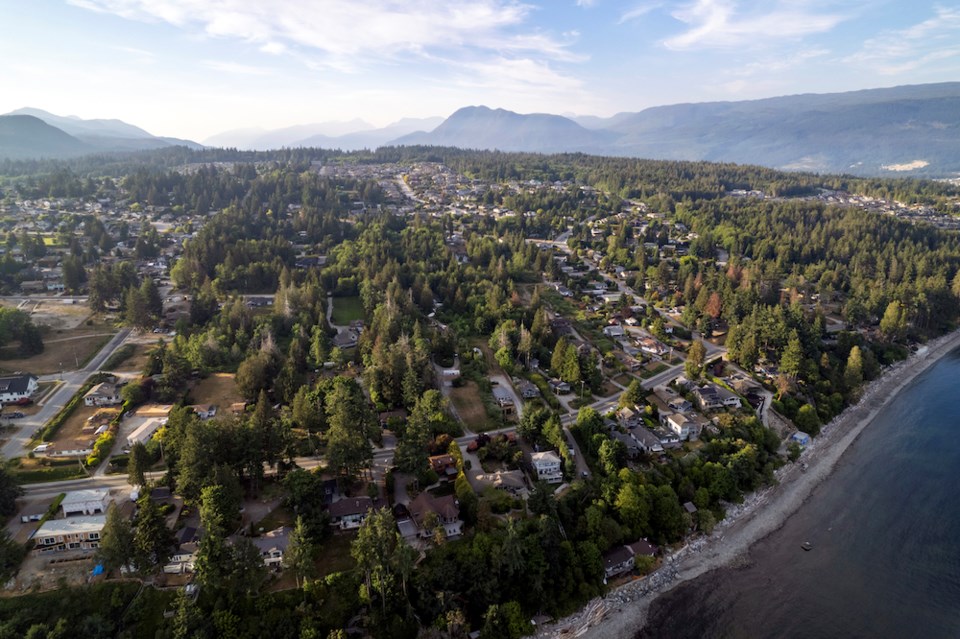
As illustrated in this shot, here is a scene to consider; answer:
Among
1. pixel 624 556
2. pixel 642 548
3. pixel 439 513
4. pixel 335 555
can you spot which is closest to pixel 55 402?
pixel 335 555

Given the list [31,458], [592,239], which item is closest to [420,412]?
[31,458]

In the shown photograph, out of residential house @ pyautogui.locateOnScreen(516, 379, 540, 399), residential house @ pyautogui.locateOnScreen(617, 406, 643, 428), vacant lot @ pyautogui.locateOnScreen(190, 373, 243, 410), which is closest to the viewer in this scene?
residential house @ pyautogui.locateOnScreen(617, 406, 643, 428)

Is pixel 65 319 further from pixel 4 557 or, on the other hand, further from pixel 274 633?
pixel 274 633

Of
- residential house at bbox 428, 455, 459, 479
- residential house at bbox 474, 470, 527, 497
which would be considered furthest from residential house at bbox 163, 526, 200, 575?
residential house at bbox 474, 470, 527, 497

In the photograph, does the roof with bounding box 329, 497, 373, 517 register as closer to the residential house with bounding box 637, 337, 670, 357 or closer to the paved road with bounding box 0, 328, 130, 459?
the paved road with bounding box 0, 328, 130, 459

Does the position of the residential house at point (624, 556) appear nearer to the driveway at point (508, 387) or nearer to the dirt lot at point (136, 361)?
the driveway at point (508, 387)

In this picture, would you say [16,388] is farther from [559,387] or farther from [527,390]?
[559,387]
